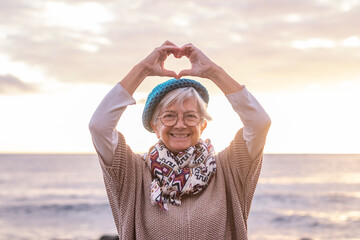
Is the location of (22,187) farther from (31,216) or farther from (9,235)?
(9,235)

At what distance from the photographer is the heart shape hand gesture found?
2.90 meters

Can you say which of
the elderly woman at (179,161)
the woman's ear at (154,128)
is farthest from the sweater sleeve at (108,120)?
the woman's ear at (154,128)

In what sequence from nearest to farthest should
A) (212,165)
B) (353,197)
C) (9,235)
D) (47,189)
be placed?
(212,165), (9,235), (353,197), (47,189)

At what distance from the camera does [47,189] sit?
1225 inches

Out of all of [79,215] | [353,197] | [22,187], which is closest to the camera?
[79,215]

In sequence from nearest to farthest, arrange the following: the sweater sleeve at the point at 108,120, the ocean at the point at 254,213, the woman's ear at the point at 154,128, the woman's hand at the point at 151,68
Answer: the sweater sleeve at the point at 108,120 < the woman's hand at the point at 151,68 < the woman's ear at the point at 154,128 < the ocean at the point at 254,213

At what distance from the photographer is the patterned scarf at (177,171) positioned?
111 inches

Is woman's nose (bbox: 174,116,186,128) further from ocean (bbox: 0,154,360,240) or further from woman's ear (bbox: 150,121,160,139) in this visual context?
ocean (bbox: 0,154,360,240)

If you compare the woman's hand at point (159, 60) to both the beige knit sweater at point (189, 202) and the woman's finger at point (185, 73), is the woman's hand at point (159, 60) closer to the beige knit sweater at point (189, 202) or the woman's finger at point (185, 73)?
the woman's finger at point (185, 73)

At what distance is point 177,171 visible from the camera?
9.56 ft

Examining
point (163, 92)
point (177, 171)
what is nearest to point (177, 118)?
point (163, 92)

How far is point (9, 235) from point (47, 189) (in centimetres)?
1721

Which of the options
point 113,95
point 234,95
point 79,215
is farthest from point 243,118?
point 79,215

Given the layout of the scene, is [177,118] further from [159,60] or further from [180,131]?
[159,60]
